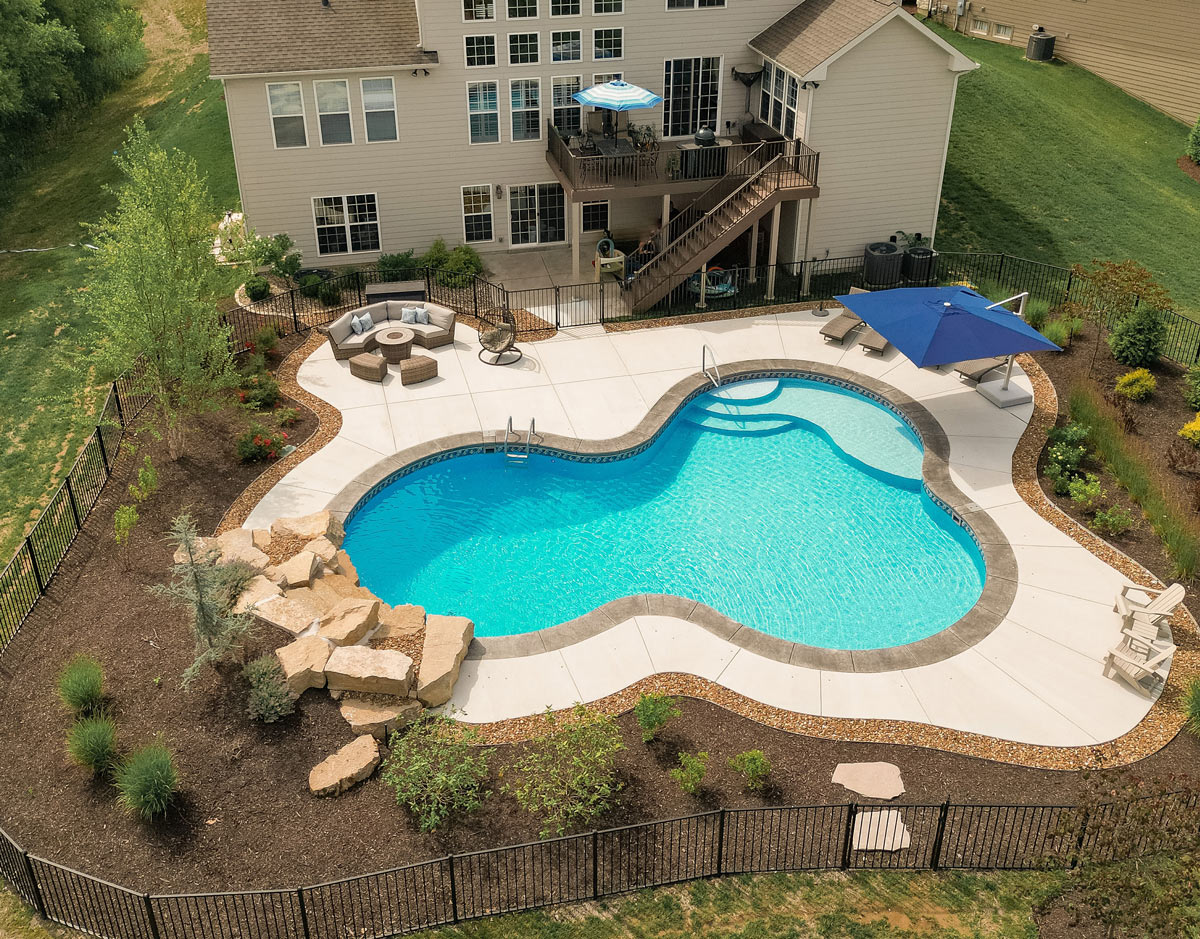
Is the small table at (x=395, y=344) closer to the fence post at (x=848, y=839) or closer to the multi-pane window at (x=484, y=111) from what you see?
the multi-pane window at (x=484, y=111)

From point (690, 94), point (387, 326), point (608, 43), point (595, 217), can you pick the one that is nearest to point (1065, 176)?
point (690, 94)

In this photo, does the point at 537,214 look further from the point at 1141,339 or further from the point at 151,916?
the point at 151,916

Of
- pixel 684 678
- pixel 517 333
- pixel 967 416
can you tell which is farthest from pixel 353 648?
pixel 967 416

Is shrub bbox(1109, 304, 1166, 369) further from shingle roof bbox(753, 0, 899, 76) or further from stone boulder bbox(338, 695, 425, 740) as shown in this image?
stone boulder bbox(338, 695, 425, 740)

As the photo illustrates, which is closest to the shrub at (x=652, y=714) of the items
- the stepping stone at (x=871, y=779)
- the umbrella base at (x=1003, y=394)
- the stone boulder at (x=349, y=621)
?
the stepping stone at (x=871, y=779)

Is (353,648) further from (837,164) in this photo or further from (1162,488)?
(837,164)

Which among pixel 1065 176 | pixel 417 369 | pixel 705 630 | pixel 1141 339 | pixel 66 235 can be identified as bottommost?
pixel 705 630
